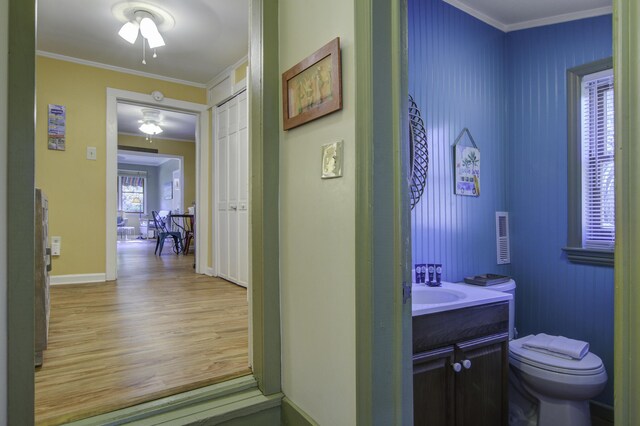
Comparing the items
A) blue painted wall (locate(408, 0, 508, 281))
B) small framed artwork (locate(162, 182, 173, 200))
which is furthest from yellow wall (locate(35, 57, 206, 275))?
small framed artwork (locate(162, 182, 173, 200))

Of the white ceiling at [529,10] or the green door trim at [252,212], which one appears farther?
the white ceiling at [529,10]

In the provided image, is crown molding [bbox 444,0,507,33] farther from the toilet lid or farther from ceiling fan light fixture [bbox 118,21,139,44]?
ceiling fan light fixture [bbox 118,21,139,44]

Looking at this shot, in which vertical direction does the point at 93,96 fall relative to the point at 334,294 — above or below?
above

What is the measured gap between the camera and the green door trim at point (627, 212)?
0.56 m

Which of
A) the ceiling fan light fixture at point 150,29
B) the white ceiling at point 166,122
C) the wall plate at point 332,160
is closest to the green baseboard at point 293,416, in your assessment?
the wall plate at point 332,160

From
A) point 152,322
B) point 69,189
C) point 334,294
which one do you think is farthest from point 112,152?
point 334,294

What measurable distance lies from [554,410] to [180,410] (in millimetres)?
1837

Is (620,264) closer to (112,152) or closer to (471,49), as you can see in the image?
(471,49)

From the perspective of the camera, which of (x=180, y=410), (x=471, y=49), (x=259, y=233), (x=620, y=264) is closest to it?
(x=620, y=264)

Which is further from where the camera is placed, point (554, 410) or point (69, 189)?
point (69, 189)

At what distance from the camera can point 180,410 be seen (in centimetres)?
138

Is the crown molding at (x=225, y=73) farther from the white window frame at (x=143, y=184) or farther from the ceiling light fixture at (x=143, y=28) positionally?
the white window frame at (x=143, y=184)

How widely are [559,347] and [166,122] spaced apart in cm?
642

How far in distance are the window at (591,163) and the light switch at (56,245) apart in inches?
172
